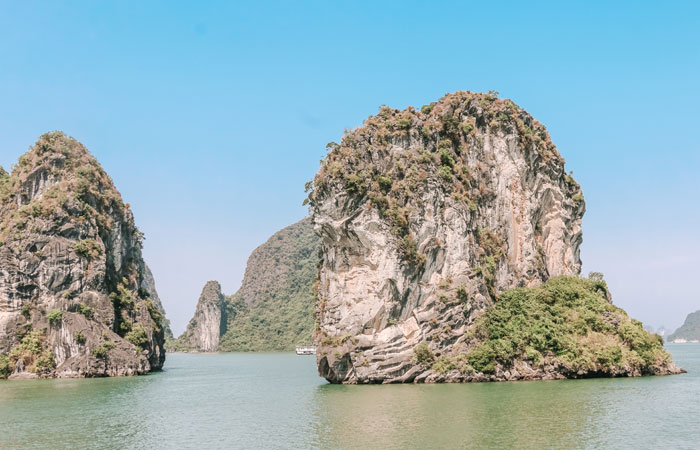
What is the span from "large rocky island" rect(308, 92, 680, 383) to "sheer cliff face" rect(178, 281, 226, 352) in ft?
383

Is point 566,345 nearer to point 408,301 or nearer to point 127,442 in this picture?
point 408,301

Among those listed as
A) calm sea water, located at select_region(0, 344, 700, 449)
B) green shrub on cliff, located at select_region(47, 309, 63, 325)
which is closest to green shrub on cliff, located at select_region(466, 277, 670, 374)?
calm sea water, located at select_region(0, 344, 700, 449)

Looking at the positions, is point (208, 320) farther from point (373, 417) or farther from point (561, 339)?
point (373, 417)

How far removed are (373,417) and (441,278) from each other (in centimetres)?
1839

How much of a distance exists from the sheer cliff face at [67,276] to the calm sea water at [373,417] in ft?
41.6

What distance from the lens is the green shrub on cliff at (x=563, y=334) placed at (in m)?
38.2

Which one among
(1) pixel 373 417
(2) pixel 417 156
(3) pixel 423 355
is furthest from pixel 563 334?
(1) pixel 373 417

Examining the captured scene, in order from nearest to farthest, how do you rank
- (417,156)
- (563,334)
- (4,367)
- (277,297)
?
1. (563,334)
2. (417,156)
3. (4,367)
4. (277,297)

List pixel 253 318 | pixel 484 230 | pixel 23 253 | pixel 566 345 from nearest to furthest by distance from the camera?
pixel 566 345, pixel 484 230, pixel 23 253, pixel 253 318

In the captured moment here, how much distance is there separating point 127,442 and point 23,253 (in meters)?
A: 38.3

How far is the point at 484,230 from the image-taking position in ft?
155

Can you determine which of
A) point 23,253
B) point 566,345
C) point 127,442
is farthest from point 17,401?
point 566,345

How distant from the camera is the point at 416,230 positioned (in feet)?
139

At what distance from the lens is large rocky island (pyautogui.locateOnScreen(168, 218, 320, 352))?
152 metres
